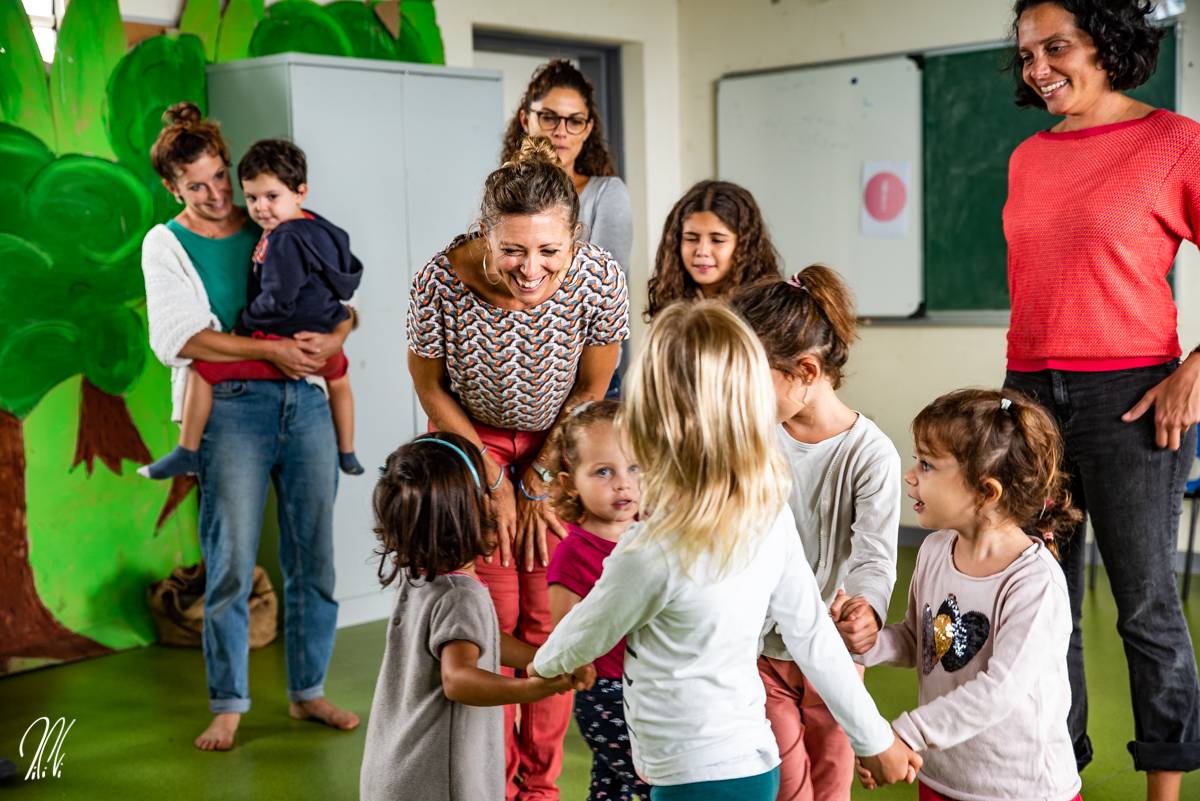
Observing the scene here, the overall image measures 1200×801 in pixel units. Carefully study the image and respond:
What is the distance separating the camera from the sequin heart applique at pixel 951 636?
5.45 ft

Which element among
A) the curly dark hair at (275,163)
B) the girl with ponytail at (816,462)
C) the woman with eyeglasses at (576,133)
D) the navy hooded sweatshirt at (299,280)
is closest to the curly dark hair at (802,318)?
the girl with ponytail at (816,462)

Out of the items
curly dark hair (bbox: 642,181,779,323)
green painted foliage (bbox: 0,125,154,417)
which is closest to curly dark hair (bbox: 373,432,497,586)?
curly dark hair (bbox: 642,181,779,323)

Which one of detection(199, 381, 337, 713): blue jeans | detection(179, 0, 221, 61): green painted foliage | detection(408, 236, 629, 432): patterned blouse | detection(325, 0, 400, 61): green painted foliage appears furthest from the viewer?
detection(325, 0, 400, 61): green painted foliage

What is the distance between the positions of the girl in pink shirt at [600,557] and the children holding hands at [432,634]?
0.17 metres


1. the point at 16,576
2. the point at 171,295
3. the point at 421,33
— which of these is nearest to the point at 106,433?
the point at 16,576

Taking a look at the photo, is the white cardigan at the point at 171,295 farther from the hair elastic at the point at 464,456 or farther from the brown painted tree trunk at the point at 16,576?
the hair elastic at the point at 464,456

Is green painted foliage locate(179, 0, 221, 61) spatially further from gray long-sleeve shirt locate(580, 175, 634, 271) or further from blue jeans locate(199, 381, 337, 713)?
gray long-sleeve shirt locate(580, 175, 634, 271)

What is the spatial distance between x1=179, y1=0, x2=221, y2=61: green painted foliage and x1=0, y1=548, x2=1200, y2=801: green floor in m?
2.14

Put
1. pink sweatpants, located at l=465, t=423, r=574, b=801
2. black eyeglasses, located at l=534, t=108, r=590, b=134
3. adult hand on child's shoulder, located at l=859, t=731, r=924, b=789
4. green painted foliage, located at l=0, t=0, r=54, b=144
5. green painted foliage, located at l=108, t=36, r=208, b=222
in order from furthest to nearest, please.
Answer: green painted foliage, located at l=108, t=36, r=208, b=222 → green painted foliage, located at l=0, t=0, r=54, b=144 → black eyeglasses, located at l=534, t=108, r=590, b=134 → pink sweatpants, located at l=465, t=423, r=574, b=801 → adult hand on child's shoulder, located at l=859, t=731, r=924, b=789

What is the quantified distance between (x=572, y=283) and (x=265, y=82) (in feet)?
6.99

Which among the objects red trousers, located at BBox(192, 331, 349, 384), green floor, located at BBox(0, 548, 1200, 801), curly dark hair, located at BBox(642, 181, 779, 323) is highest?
curly dark hair, located at BBox(642, 181, 779, 323)

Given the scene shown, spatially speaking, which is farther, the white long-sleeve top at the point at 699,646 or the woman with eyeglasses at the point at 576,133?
the woman with eyeglasses at the point at 576,133

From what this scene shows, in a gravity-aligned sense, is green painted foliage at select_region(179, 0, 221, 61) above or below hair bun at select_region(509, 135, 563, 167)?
above

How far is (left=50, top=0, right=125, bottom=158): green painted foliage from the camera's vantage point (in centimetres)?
362
